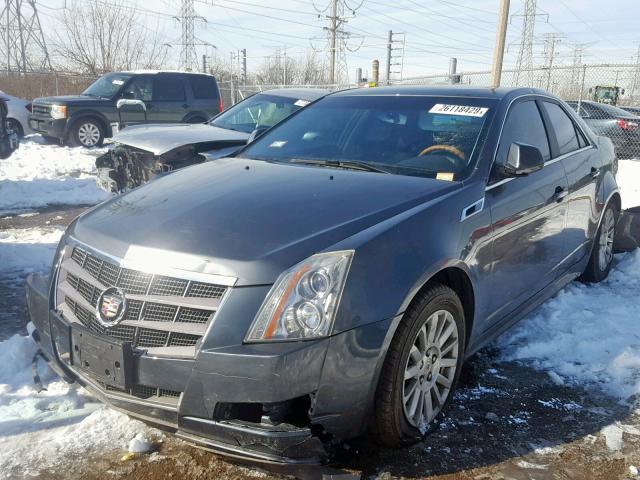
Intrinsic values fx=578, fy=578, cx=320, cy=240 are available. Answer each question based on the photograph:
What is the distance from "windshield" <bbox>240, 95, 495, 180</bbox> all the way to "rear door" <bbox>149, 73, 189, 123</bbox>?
9.84m

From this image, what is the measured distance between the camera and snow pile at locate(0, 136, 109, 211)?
27.7 ft

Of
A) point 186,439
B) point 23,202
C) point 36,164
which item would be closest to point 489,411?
point 186,439

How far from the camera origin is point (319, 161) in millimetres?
3590

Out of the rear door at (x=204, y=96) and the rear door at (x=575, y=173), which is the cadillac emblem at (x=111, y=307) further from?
the rear door at (x=204, y=96)

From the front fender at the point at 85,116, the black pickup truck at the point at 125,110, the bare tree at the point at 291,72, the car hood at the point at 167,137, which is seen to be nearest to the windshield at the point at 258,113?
the car hood at the point at 167,137

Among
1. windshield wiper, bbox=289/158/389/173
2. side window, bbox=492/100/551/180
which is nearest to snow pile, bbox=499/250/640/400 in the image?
side window, bbox=492/100/551/180

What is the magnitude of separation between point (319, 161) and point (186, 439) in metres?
1.89

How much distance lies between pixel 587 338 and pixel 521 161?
150 centimetres

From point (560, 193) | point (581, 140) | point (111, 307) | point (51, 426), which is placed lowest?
point (51, 426)

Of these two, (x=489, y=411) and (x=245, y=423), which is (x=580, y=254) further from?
(x=245, y=423)

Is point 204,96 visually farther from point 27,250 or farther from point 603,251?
point 603,251

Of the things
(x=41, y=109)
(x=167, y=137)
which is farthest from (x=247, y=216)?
(x=41, y=109)

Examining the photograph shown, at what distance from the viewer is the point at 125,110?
12.9 meters

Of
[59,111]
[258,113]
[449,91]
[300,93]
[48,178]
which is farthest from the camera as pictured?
[59,111]
